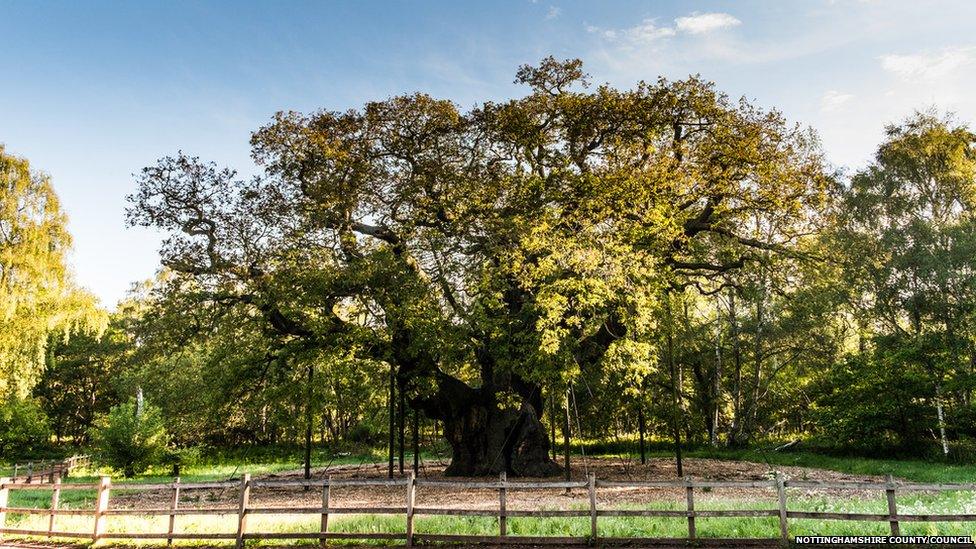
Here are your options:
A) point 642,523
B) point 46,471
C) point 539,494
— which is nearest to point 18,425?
point 46,471

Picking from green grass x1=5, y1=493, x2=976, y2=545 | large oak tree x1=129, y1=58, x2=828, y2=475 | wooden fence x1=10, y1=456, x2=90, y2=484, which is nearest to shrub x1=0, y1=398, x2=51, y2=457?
wooden fence x1=10, y1=456, x2=90, y2=484

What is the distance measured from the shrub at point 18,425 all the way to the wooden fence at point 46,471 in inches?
315

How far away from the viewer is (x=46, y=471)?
27156 millimetres

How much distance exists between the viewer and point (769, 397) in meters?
41.9

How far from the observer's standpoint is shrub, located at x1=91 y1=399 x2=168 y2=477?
2766cm

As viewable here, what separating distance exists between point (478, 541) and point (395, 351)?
410 inches

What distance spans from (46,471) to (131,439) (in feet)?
11.9

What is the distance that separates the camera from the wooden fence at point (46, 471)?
2505cm

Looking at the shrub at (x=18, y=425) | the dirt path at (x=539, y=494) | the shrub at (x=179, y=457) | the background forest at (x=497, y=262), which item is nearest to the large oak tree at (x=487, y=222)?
the background forest at (x=497, y=262)

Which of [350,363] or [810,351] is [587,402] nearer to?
[810,351]

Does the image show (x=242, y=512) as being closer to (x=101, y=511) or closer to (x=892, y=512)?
(x=101, y=511)

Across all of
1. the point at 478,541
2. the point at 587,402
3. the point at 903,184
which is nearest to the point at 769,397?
the point at 587,402

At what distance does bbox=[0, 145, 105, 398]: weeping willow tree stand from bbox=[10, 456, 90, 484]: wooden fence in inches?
162

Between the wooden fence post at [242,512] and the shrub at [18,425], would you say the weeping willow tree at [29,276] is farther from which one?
the wooden fence post at [242,512]
